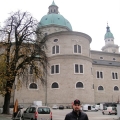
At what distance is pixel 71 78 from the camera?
3831cm

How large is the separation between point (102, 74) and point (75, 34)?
12261 mm

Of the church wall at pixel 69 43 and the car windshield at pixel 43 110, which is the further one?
the church wall at pixel 69 43

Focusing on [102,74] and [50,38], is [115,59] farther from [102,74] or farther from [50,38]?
[50,38]

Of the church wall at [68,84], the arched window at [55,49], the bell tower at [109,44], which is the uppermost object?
the bell tower at [109,44]

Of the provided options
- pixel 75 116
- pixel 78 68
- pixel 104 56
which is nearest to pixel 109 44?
pixel 104 56

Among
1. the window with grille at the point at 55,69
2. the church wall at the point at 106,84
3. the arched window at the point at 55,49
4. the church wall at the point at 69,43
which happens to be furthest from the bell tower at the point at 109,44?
the window with grille at the point at 55,69

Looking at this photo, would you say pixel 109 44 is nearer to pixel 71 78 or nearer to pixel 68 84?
pixel 71 78

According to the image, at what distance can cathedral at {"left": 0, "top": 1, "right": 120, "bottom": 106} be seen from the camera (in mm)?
37969

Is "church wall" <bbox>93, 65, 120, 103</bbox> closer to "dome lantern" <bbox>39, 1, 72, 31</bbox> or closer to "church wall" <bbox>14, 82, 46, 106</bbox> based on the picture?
"church wall" <bbox>14, 82, 46, 106</bbox>

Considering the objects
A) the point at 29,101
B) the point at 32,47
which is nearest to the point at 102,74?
the point at 29,101

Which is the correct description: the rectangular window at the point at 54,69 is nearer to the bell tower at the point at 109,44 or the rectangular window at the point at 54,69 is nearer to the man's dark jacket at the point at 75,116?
the man's dark jacket at the point at 75,116

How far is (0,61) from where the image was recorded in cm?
2083

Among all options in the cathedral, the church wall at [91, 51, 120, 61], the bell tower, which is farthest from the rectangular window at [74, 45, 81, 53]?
the bell tower

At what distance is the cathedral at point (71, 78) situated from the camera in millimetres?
37969
